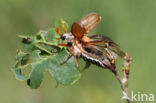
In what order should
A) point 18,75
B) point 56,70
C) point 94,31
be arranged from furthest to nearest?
point 94,31
point 56,70
point 18,75

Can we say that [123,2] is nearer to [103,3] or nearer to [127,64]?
[103,3]

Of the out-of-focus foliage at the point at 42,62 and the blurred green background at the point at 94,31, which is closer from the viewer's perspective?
the out-of-focus foliage at the point at 42,62

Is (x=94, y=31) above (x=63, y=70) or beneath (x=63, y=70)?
beneath

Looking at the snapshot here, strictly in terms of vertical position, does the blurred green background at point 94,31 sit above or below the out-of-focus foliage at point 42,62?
below

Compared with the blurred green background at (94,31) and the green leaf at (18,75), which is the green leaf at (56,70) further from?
the blurred green background at (94,31)

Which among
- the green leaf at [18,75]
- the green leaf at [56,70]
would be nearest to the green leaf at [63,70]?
the green leaf at [56,70]

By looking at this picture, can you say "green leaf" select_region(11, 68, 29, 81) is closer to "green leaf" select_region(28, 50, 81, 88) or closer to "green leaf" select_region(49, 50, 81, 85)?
"green leaf" select_region(28, 50, 81, 88)

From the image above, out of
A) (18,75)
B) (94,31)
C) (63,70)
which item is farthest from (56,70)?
(94,31)

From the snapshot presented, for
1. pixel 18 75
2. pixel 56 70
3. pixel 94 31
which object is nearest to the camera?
pixel 18 75

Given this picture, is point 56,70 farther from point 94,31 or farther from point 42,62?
point 94,31
